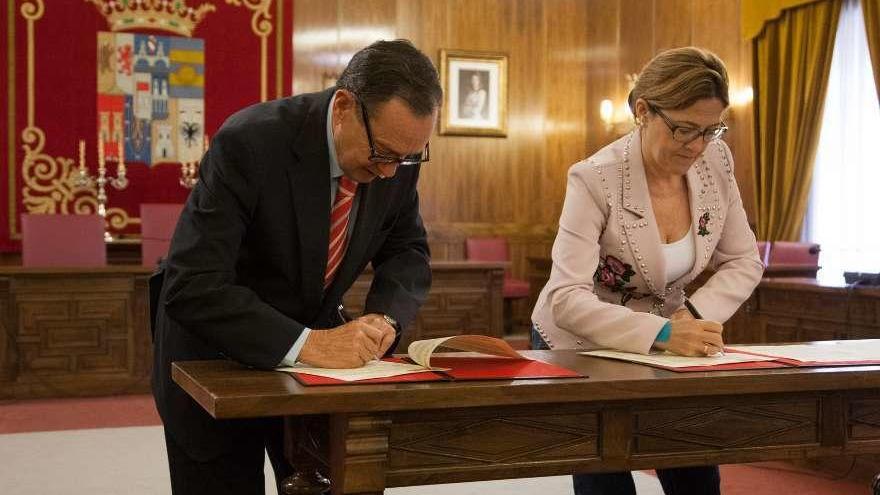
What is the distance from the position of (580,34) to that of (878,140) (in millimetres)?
4308

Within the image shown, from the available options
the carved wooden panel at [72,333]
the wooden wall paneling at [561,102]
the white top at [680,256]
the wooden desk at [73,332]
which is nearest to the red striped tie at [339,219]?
the white top at [680,256]

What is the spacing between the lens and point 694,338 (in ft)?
6.83

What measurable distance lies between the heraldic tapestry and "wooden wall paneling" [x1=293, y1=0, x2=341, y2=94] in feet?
1.00

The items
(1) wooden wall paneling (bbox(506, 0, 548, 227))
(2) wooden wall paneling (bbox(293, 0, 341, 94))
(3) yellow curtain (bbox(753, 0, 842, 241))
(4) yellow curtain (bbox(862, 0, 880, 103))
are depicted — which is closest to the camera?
(4) yellow curtain (bbox(862, 0, 880, 103))

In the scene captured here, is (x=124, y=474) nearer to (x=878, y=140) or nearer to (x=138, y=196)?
(x=138, y=196)

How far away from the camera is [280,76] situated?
10102 millimetres

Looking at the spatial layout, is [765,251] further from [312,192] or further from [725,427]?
[312,192]

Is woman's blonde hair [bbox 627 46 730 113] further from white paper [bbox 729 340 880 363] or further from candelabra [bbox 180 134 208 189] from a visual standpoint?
candelabra [bbox 180 134 208 189]

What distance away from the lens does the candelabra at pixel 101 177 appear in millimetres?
8953

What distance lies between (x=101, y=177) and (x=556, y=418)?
808cm

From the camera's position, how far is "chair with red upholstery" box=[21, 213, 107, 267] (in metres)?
7.18

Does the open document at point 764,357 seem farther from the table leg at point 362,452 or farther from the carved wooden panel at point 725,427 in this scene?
the table leg at point 362,452

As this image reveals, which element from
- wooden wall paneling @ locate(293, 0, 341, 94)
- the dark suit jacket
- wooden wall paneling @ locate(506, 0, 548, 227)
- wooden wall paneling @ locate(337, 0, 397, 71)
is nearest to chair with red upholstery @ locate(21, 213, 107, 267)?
wooden wall paneling @ locate(293, 0, 341, 94)

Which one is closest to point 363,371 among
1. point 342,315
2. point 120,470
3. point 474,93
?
point 342,315
